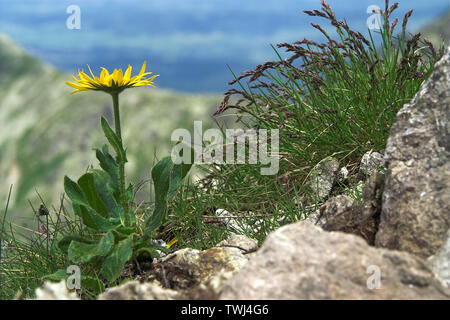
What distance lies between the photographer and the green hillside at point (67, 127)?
8269 centimetres

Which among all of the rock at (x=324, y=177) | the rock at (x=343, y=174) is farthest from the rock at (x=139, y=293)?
the rock at (x=343, y=174)

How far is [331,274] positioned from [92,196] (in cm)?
179

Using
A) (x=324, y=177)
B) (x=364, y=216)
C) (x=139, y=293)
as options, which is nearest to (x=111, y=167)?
(x=139, y=293)

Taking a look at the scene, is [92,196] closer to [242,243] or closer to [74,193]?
[74,193]

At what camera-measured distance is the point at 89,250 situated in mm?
2756

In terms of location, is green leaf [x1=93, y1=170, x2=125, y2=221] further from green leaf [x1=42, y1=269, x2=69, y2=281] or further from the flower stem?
green leaf [x1=42, y1=269, x2=69, y2=281]

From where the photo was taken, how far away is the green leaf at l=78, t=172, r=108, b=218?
312cm

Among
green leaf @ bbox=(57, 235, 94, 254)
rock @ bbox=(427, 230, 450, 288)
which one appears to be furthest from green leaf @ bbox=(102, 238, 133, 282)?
rock @ bbox=(427, 230, 450, 288)

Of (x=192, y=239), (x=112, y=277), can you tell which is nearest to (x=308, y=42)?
(x=192, y=239)

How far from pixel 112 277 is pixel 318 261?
1.26 m

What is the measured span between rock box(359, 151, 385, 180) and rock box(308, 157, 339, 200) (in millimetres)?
200

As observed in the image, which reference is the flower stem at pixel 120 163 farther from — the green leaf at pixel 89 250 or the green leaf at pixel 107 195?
the green leaf at pixel 89 250

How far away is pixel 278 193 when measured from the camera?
A: 138 inches
